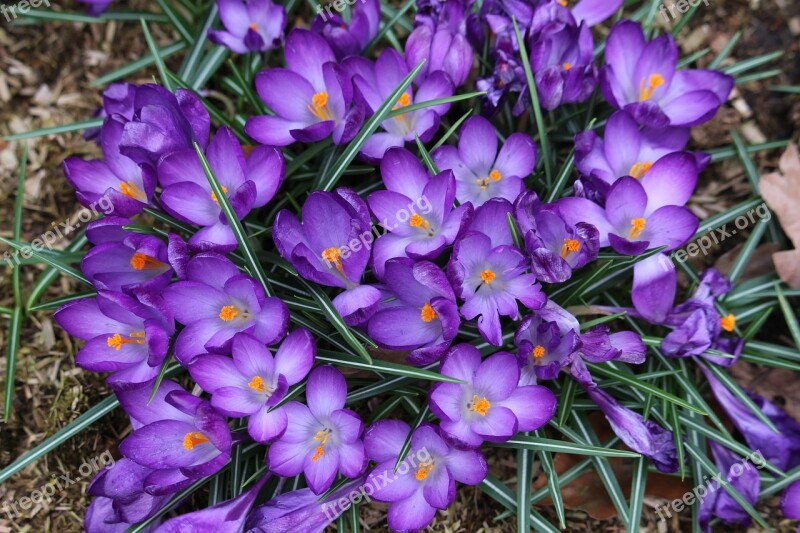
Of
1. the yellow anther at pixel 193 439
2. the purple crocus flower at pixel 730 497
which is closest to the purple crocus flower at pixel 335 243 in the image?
the yellow anther at pixel 193 439

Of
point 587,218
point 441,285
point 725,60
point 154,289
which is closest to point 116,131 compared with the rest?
point 154,289

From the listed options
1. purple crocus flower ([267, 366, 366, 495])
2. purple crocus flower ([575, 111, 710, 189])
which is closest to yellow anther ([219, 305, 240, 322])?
purple crocus flower ([267, 366, 366, 495])

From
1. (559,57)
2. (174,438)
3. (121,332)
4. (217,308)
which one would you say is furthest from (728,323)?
(121,332)

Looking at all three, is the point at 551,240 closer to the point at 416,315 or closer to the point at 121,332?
the point at 416,315

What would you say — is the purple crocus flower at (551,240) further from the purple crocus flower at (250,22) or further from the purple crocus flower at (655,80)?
the purple crocus flower at (250,22)

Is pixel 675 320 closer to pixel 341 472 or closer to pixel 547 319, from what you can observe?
pixel 547 319
